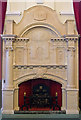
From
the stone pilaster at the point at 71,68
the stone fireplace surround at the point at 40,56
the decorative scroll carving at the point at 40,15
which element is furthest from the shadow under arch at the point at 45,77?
the decorative scroll carving at the point at 40,15

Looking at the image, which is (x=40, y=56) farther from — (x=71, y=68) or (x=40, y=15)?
(x=40, y=15)

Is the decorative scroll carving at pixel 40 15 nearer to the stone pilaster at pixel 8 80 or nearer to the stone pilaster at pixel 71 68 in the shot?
the stone pilaster at pixel 8 80

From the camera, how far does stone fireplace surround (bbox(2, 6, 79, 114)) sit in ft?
20.8

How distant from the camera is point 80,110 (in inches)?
260

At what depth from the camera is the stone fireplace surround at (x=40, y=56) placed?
634cm

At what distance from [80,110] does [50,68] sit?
6.83 feet

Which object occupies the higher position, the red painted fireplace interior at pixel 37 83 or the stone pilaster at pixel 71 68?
the stone pilaster at pixel 71 68

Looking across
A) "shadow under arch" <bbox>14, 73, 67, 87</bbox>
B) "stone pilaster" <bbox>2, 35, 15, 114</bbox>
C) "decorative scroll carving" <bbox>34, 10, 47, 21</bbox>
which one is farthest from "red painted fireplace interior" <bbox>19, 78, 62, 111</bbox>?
"decorative scroll carving" <bbox>34, 10, 47, 21</bbox>

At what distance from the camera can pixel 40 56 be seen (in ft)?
21.5

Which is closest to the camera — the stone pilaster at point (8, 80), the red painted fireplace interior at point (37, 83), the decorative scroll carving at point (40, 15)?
the stone pilaster at point (8, 80)

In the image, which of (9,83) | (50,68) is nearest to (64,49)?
(50,68)

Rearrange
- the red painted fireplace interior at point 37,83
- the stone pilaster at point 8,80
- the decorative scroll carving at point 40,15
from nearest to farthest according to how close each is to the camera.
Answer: the stone pilaster at point 8,80 → the decorative scroll carving at point 40,15 → the red painted fireplace interior at point 37,83

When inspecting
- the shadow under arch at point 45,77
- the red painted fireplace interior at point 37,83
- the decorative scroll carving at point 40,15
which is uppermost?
the decorative scroll carving at point 40,15

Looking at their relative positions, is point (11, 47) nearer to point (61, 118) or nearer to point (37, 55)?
point (37, 55)
